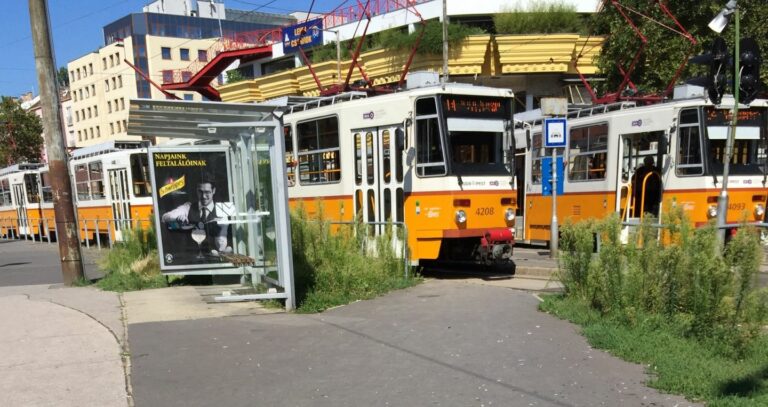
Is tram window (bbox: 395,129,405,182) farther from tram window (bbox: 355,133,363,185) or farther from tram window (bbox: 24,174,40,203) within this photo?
tram window (bbox: 24,174,40,203)

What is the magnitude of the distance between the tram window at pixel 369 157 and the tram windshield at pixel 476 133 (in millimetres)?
1567

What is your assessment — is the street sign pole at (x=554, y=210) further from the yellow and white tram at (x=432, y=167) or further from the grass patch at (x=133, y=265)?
the grass patch at (x=133, y=265)

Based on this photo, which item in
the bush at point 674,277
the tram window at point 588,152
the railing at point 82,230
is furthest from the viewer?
the railing at point 82,230

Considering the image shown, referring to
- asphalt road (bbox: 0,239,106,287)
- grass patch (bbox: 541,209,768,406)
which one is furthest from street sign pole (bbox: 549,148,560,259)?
asphalt road (bbox: 0,239,106,287)

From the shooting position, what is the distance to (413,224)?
986 centimetres

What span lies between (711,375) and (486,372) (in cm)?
178

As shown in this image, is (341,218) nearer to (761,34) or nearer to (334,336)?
(334,336)

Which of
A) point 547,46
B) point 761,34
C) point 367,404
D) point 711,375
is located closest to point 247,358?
point 367,404

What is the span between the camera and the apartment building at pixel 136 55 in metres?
72.1

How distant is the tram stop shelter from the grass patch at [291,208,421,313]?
55 centimetres

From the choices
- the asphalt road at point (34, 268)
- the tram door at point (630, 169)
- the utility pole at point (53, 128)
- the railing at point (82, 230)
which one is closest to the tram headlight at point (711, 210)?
the tram door at point (630, 169)

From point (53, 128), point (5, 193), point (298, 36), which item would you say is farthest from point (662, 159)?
point (5, 193)

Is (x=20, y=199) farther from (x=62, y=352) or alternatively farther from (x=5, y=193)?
(x=62, y=352)

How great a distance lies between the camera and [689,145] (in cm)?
1066
